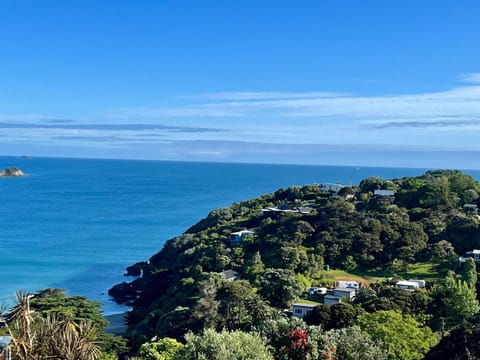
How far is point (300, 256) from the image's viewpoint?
119ft

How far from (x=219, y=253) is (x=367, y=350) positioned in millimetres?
24865

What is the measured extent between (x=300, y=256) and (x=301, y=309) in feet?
25.0

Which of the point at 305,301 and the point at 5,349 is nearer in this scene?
the point at 5,349

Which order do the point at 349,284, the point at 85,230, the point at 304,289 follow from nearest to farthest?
the point at 349,284
the point at 304,289
the point at 85,230

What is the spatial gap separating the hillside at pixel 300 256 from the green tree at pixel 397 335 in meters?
3.58

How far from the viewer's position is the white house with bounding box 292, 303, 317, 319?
28.5m

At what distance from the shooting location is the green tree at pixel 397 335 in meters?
20.5

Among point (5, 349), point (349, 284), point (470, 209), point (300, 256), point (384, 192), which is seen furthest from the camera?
point (384, 192)

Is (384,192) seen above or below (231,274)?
above

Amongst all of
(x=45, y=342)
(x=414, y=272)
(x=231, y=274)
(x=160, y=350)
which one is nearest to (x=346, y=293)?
(x=414, y=272)

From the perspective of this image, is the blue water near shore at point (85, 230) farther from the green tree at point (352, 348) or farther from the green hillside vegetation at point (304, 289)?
the green tree at point (352, 348)

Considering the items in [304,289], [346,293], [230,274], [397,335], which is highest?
[397,335]

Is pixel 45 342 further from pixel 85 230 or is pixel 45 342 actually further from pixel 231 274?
→ pixel 85 230

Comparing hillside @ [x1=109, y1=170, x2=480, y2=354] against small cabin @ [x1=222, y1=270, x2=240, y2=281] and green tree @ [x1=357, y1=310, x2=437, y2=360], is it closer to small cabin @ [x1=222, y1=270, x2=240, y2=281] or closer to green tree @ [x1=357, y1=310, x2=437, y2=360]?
small cabin @ [x1=222, y1=270, x2=240, y2=281]
